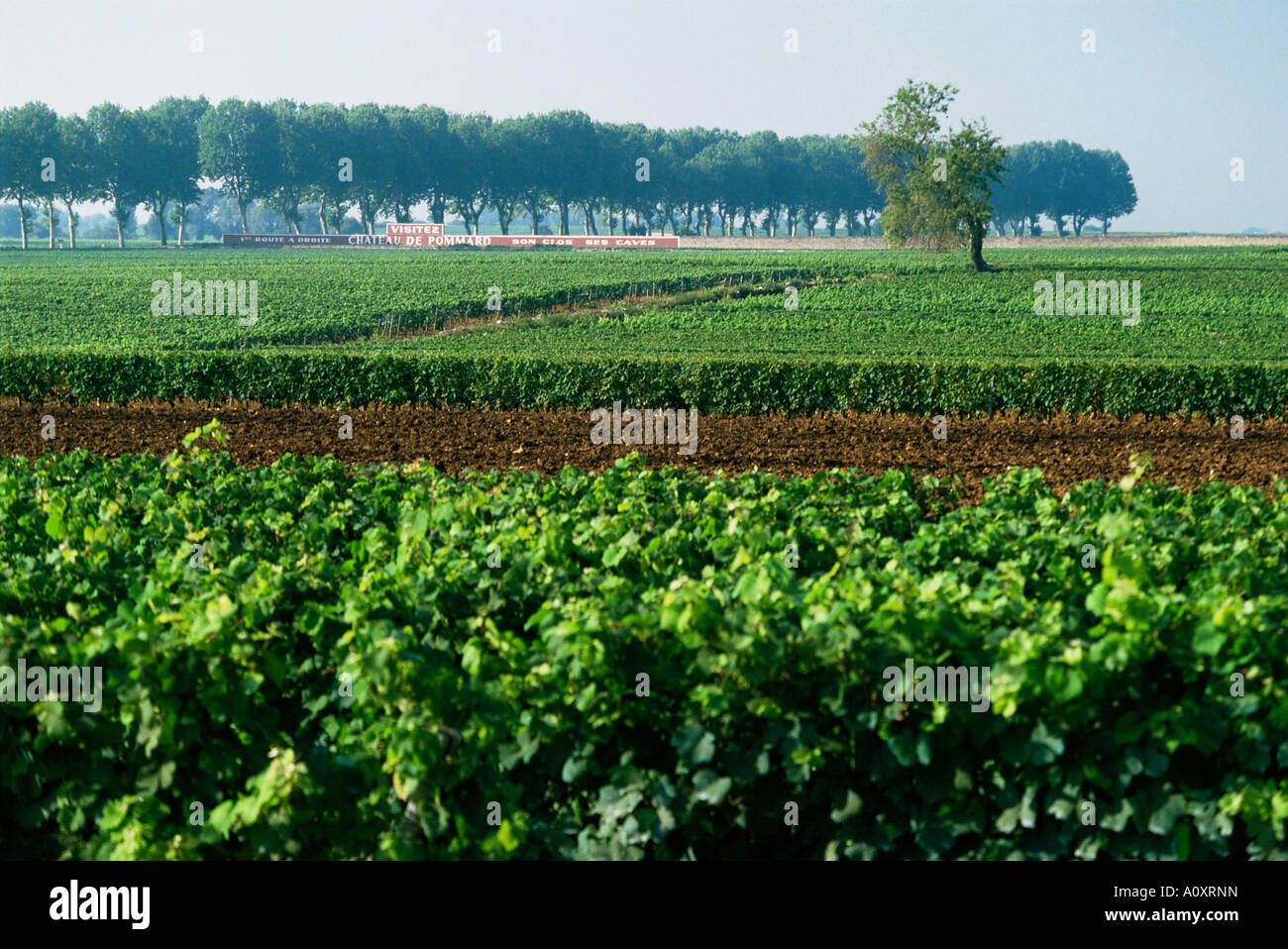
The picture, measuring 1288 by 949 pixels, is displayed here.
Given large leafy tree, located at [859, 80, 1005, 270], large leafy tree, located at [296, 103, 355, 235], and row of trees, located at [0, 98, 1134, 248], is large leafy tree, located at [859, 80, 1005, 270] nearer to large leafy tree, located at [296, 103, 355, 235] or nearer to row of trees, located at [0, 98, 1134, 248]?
row of trees, located at [0, 98, 1134, 248]

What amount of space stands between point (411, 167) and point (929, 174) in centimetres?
7943

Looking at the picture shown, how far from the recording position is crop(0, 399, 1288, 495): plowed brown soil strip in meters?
17.4

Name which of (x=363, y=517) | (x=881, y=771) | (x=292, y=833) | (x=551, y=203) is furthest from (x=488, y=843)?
(x=551, y=203)

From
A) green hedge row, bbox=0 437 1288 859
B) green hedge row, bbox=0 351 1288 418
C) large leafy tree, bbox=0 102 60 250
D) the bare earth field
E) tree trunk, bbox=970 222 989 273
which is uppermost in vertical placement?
large leafy tree, bbox=0 102 60 250

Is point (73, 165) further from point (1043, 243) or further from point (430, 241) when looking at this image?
point (1043, 243)

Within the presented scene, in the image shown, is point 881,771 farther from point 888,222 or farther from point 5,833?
point 888,222

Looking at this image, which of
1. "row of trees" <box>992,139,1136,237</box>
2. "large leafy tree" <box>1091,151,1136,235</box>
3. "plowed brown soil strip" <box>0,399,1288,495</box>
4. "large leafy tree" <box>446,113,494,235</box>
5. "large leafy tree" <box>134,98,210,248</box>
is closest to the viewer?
"plowed brown soil strip" <box>0,399,1288,495</box>

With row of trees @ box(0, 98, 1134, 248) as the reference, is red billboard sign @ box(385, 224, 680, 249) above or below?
below


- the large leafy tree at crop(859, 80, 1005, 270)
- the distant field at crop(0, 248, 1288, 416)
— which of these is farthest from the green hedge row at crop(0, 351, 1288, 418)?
the large leafy tree at crop(859, 80, 1005, 270)

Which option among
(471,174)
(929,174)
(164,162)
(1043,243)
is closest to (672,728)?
(929,174)

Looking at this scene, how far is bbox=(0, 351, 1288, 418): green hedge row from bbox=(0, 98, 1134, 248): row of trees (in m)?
78.5

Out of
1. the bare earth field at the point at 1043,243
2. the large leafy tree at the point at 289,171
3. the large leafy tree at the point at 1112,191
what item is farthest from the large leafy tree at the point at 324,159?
the large leafy tree at the point at 1112,191

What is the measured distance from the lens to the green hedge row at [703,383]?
22781mm

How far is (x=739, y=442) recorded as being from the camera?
63.6 ft
